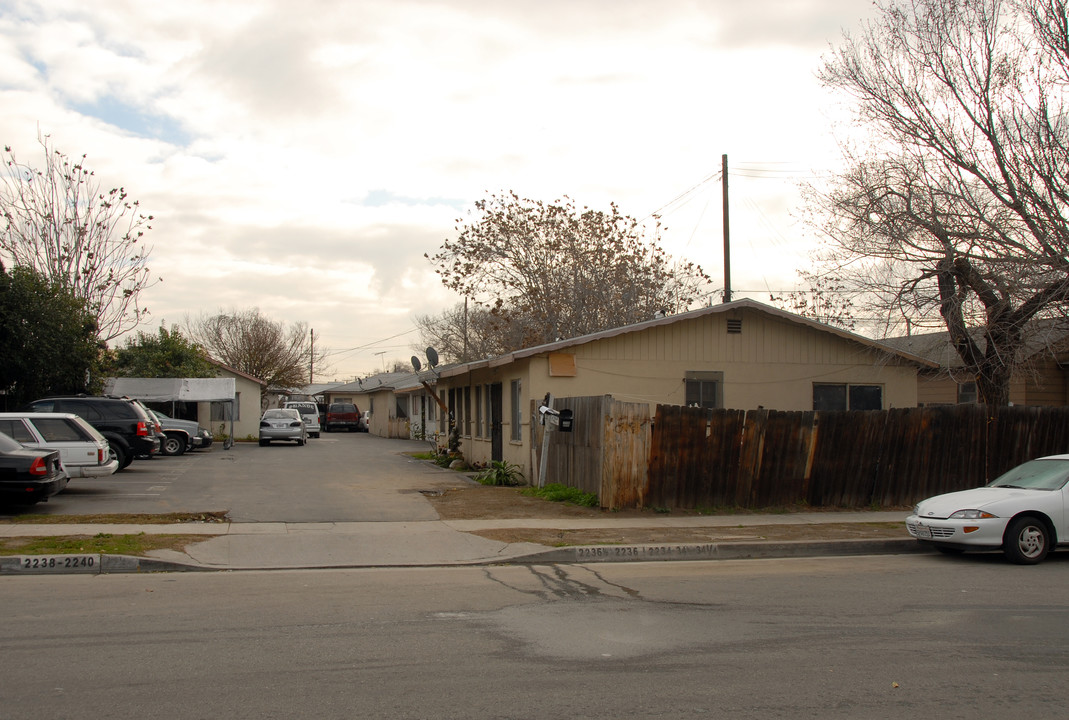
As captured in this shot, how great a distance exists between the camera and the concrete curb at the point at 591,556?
33.4ft

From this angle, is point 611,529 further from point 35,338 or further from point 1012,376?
point 35,338

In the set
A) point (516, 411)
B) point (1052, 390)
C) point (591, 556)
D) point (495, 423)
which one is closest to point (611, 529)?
point (591, 556)

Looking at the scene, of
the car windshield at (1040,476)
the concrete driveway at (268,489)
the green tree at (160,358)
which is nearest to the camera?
the car windshield at (1040,476)

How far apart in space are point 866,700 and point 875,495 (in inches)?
445

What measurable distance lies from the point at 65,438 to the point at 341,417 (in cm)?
4090

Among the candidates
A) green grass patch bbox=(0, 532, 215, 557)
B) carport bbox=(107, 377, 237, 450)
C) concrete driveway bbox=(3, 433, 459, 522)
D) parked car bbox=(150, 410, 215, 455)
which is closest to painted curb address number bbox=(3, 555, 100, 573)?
green grass patch bbox=(0, 532, 215, 557)

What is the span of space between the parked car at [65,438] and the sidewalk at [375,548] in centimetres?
364

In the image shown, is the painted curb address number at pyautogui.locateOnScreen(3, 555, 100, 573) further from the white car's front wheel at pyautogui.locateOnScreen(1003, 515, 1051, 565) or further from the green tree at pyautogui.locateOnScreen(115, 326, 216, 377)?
the green tree at pyautogui.locateOnScreen(115, 326, 216, 377)

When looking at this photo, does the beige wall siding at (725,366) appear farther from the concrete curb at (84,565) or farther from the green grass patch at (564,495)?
the concrete curb at (84,565)

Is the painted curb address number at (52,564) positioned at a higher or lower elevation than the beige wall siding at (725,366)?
lower

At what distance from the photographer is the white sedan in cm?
1102

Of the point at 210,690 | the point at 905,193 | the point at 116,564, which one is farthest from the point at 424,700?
the point at 905,193

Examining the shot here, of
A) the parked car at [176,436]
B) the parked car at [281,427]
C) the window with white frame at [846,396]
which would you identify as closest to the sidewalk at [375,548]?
the window with white frame at [846,396]

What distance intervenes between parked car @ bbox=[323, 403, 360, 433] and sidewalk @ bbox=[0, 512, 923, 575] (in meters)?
44.0
